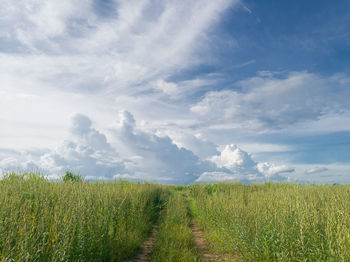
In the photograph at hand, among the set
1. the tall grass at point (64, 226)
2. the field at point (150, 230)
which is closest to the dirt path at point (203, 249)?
the field at point (150, 230)

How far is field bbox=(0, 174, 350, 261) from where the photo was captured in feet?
13.5

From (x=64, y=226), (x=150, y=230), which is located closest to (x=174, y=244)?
(x=150, y=230)

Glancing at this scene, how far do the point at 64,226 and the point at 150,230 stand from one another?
661cm

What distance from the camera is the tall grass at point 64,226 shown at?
3.94 m

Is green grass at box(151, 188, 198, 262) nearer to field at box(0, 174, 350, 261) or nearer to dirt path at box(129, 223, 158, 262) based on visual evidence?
field at box(0, 174, 350, 261)

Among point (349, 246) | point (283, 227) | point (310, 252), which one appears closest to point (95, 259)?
point (283, 227)

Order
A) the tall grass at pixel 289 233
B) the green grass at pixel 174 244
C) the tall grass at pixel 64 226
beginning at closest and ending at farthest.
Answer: the tall grass at pixel 64 226 → the tall grass at pixel 289 233 → the green grass at pixel 174 244

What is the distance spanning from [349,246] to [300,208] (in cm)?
142

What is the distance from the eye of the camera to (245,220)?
6.79 m

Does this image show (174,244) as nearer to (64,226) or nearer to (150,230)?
(150,230)

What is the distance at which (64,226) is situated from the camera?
4348mm

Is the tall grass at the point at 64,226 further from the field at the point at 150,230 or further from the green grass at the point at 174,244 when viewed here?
the green grass at the point at 174,244

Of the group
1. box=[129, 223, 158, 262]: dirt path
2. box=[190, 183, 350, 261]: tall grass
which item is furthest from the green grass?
box=[190, 183, 350, 261]: tall grass

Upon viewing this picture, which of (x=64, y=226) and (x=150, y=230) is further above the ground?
(x=64, y=226)
